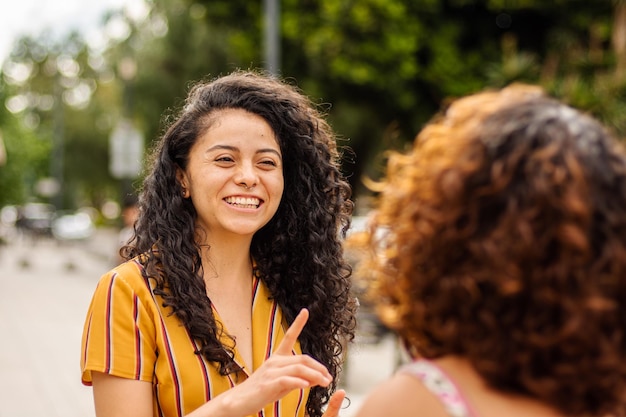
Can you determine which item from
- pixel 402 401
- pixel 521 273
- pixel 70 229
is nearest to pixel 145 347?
pixel 402 401

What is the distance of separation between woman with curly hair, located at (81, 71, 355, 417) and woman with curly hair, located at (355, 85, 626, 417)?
0.49 metres

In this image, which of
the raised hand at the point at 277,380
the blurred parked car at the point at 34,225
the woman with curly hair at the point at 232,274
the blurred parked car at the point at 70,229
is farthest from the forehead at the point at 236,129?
the blurred parked car at the point at 34,225

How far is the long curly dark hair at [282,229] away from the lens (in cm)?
215

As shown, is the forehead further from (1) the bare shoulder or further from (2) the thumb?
(1) the bare shoulder

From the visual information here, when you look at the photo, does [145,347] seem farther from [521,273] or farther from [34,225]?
[34,225]

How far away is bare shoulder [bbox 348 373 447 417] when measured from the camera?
1.26m

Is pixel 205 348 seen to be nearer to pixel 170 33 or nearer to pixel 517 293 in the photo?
pixel 517 293

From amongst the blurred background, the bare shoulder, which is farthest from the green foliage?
the bare shoulder

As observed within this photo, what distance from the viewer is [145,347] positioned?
6.54ft

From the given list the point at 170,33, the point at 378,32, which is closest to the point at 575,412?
the point at 378,32

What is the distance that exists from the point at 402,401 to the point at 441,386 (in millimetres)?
64

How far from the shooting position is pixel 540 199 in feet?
4.13

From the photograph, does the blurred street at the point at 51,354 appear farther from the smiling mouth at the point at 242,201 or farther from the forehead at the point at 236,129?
the forehead at the point at 236,129

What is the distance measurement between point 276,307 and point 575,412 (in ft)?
3.74
